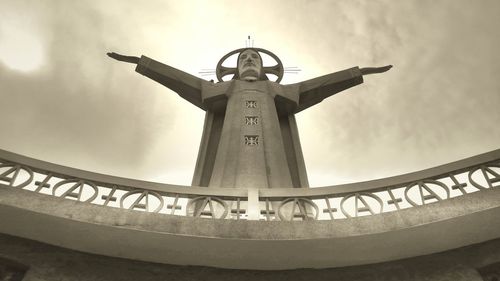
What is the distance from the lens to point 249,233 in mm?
5465

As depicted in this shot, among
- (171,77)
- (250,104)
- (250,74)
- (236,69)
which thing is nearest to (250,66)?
(250,74)

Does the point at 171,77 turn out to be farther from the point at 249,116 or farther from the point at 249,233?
the point at 249,233

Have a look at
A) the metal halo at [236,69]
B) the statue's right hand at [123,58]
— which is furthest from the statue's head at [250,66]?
the statue's right hand at [123,58]


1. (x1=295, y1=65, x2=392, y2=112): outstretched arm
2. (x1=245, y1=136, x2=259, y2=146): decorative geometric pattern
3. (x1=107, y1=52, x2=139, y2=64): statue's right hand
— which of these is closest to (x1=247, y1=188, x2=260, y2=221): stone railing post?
(x1=245, y1=136, x2=259, y2=146): decorative geometric pattern

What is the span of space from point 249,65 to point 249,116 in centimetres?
243

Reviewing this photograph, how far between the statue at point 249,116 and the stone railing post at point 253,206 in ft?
9.58

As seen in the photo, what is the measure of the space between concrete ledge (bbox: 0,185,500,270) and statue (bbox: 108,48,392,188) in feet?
12.5

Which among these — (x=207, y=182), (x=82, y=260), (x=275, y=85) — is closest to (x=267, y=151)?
(x=207, y=182)

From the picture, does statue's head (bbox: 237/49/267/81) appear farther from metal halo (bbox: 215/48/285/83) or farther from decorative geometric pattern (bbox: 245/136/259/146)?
decorative geometric pattern (bbox: 245/136/259/146)

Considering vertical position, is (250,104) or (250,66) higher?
(250,66)

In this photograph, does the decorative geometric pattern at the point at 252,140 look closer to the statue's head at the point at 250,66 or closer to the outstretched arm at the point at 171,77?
the statue's head at the point at 250,66

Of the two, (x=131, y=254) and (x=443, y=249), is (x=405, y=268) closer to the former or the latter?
(x=443, y=249)

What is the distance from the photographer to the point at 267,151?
10812mm

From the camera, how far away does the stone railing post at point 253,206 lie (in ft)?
19.8
